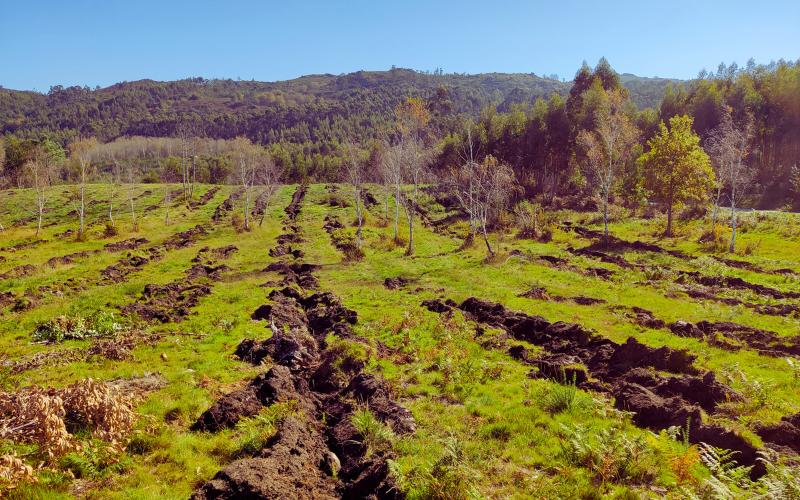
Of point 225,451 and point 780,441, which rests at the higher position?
point 780,441

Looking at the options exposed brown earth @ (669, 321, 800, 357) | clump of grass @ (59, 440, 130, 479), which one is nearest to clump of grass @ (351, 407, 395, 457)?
clump of grass @ (59, 440, 130, 479)

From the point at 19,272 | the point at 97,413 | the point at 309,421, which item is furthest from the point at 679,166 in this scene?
the point at 19,272

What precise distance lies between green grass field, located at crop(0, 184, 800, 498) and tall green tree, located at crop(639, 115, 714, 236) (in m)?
7.14

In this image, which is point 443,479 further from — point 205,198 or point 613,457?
point 205,198

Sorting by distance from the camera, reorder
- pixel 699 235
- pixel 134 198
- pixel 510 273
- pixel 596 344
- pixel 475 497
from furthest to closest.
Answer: pixel 134 198
pixel 699 235
pixel 510 273
pixel 596 344
pixel 475 497

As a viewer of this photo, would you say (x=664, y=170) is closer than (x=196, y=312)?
No

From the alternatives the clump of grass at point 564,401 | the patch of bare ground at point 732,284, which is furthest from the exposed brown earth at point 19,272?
the patch of bare ground at point 732,284

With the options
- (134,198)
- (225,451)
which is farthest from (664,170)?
(134,198)

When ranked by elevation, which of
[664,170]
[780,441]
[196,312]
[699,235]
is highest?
[664,170]

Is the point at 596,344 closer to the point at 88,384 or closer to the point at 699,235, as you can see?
the point at 88,384

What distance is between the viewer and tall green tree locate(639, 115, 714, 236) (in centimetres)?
4481

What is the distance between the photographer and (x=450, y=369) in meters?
14.5

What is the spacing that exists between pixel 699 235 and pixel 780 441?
4095cm

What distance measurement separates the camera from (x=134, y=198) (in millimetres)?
82250
